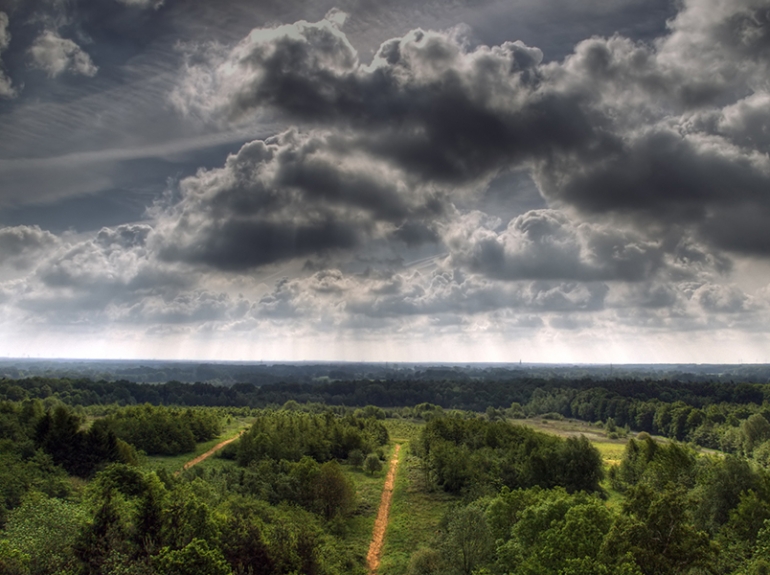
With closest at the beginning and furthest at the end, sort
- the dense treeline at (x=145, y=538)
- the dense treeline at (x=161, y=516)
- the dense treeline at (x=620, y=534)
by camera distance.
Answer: the dense treeline at (x=620, y=534) < the dense treeline at (x=145, y=538) < the dense treeline at (x=161, y=516)

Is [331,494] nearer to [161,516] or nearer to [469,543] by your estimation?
[469,543]

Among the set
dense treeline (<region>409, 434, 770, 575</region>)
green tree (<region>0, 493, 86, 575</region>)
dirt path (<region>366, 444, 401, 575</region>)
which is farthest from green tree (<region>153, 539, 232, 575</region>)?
dirt path (<region>366, 444, 401, 575</region>)

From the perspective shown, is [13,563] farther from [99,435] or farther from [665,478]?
[665,478]

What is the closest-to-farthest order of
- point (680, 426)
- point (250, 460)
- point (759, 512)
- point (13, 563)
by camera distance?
point (13, 563)
point (759, 512)
point (250, 460)
point (680, 426)

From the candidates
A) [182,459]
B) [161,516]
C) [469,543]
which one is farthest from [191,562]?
[182,459]

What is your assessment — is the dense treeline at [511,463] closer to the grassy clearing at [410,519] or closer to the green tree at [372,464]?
the grassy clearing at [410,519]

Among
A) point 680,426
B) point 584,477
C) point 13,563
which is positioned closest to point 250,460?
point 584,477

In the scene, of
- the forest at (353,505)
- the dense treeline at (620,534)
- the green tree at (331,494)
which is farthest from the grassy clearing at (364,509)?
the dense treeline at (620,534)
